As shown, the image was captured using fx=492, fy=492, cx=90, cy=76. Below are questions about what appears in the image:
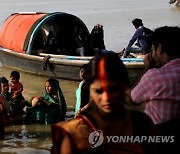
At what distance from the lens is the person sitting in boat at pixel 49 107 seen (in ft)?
25.4

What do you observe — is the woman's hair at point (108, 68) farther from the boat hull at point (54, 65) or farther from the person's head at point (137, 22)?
the person's head at point (137, 22)

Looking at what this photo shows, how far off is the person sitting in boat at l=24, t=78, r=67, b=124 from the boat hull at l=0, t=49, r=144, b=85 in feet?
8.33

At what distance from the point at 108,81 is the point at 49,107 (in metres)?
5.48

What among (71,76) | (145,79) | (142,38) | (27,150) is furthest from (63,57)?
(145,79)

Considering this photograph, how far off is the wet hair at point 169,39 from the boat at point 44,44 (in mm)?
7687

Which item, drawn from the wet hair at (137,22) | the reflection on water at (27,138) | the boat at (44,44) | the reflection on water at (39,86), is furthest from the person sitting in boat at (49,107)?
the wet hair at (137,22)

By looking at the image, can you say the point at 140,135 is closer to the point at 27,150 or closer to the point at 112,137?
the point at 112,137

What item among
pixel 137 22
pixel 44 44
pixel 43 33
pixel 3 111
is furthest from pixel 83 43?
pixel 3 111

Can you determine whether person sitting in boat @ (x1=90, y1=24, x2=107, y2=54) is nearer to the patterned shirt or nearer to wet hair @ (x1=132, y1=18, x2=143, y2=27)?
wet hair @ (x1=132, y1=18, x2=143, y2=27)

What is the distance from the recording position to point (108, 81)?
2.33 metres

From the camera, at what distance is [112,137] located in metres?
2.36

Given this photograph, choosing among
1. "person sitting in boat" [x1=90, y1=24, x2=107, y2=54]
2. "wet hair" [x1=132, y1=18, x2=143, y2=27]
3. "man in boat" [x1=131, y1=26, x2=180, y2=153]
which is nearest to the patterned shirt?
"man in boat" [x1=131, y1=26, x2=180, y2=153]

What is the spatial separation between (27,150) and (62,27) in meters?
6.81

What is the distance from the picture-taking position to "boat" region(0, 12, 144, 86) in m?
11.4
